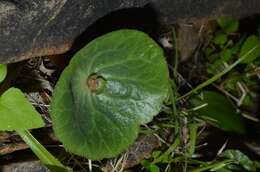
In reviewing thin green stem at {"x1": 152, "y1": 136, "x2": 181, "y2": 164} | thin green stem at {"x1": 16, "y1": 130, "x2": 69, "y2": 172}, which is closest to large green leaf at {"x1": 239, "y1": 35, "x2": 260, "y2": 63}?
thin green stem at {"x1": 152, "y1": 136, "x2": 181, "y2": 164}

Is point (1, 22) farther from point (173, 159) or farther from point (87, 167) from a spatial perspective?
point (173, 159)

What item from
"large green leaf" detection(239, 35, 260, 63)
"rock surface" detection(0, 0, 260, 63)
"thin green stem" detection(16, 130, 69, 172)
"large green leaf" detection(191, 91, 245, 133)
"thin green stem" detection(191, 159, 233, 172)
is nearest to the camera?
"rock surface" detection(0, 0, 260, 63)

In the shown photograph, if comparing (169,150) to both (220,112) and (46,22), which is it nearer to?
(220,112)

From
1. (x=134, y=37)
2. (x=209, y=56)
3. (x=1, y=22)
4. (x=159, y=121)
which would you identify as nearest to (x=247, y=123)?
(x=209, y=56)

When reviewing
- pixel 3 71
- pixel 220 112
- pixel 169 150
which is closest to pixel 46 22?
pixel 3 71

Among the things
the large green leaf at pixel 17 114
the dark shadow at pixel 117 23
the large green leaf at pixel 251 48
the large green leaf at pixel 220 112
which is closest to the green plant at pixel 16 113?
the large green leaf at pixel 17 114

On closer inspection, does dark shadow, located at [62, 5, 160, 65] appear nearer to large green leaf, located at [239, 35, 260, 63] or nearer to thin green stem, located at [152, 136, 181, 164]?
thin green stem, located at [152, 136, 181, 164]
